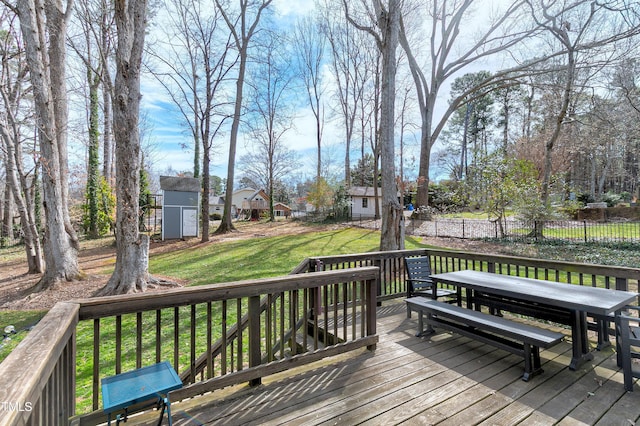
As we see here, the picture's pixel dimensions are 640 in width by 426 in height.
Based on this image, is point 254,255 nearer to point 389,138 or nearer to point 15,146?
point 389,138

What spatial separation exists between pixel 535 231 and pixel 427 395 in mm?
12475

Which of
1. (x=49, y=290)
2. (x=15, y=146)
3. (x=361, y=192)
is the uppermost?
(x=15, y=146)

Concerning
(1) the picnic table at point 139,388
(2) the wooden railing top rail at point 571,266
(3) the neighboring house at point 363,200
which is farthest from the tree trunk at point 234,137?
(1) the picnic table at point 139,388

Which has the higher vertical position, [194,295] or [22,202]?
[22,202]

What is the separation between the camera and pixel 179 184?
637 inches

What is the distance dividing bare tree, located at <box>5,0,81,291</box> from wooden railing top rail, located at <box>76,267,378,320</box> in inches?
289

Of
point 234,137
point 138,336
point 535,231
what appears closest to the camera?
point 138,336

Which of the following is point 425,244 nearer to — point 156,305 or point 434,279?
point 434,279

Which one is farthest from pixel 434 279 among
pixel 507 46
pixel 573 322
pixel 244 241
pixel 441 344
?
pixel 507 46

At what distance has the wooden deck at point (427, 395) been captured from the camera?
7.04 ft

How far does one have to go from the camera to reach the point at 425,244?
39.7 feet

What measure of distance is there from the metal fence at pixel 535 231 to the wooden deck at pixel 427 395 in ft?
35.6

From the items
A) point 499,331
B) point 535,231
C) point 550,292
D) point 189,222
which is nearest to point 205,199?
point 189,222

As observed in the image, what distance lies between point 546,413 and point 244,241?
13.1 metres
